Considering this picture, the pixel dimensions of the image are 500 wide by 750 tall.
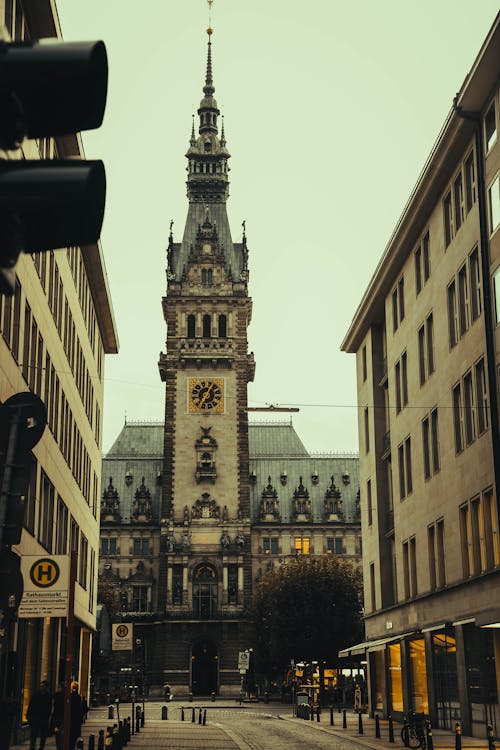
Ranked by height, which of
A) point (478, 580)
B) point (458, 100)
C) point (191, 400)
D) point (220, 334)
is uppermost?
point (220, 334)

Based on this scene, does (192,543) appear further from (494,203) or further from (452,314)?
(494,203)

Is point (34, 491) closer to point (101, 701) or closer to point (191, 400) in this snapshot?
point (101, 701)

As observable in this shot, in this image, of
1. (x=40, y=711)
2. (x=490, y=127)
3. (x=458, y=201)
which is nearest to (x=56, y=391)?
(x=40, y=711)

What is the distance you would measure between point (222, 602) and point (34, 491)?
8618 cm

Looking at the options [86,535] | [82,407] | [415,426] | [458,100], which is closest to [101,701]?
[86,535]

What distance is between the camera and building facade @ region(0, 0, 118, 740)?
34.3 metres

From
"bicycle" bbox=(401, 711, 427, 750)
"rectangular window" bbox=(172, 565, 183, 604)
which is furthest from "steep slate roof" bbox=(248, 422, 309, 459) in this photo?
"bicycle" bbox=(401, 711, 427, 750)

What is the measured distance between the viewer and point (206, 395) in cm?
12481

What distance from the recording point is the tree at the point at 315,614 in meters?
87.7

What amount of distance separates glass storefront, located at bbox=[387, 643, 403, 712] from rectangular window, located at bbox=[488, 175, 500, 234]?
25.1m

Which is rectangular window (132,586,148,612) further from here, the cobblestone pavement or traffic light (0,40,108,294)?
traffic light (0,40,108,294)

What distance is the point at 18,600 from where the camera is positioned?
45.0 feet

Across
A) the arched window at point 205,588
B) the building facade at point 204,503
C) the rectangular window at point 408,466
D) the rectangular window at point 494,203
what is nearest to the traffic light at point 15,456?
the rectangular window at point 494,203

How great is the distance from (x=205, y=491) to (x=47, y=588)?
4085 inches
